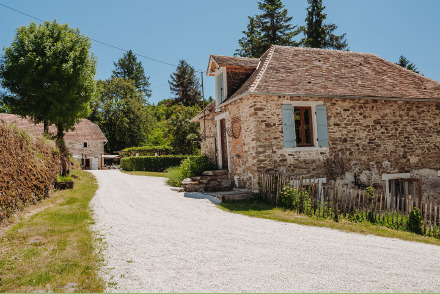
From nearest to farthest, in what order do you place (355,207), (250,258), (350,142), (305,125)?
1. (250,258)
2. (355,207)
3. (305,125)
4. (350,142)

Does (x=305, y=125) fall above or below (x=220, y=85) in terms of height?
below

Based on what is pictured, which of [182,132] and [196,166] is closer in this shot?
[196,166]

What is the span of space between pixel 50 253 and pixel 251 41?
29953mm

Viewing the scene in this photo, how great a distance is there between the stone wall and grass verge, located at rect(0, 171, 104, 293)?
2616cm

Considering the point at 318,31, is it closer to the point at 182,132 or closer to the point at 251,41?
the point at 251,41

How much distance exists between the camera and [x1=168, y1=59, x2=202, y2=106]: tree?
45594mm

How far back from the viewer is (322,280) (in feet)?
13.0

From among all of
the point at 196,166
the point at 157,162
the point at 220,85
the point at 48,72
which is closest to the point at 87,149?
the point at 157,162

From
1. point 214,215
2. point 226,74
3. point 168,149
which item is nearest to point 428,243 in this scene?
point 214,215

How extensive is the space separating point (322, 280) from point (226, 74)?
36.5 feet

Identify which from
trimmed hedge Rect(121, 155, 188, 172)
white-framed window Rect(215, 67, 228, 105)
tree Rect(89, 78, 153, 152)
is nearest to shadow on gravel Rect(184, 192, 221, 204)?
white-framed window Rect(215, 67, 228, 105)

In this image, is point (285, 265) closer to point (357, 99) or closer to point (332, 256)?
point (332, 256)

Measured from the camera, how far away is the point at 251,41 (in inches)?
1246

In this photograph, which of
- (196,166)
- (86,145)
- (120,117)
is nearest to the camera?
(196,166)
